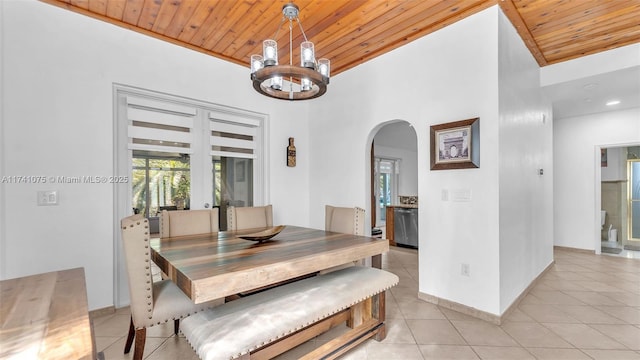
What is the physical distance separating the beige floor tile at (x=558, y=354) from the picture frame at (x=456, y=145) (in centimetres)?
147

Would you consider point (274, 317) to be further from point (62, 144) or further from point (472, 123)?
point (62, 144)

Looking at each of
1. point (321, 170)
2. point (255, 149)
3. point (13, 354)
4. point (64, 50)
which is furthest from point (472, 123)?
point (64, 50)

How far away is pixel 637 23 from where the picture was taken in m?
2.70

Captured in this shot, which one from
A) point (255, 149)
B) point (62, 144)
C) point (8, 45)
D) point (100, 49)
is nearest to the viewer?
point (8, 45)

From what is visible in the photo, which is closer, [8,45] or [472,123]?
[8,45]

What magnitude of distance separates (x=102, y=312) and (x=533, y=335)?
3768mm

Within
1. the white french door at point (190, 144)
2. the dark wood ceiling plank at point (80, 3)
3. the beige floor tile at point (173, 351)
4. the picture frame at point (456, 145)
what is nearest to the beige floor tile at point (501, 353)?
the picture frame at point (456, 145)

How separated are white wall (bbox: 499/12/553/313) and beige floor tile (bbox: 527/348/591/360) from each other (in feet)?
1.45

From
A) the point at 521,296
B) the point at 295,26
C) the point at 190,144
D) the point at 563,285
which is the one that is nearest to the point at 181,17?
the point at 295,26

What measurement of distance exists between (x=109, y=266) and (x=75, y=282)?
1.42 meters

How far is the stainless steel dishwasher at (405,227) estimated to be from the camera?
5.25 metres

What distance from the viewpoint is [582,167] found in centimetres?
492

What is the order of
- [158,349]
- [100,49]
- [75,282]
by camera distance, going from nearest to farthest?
[75,282]
[158,349]
[100,49]

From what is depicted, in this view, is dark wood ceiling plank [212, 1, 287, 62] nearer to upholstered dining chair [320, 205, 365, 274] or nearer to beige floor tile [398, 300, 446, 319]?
upholstered dining chair [320, 205, 365, 274]
